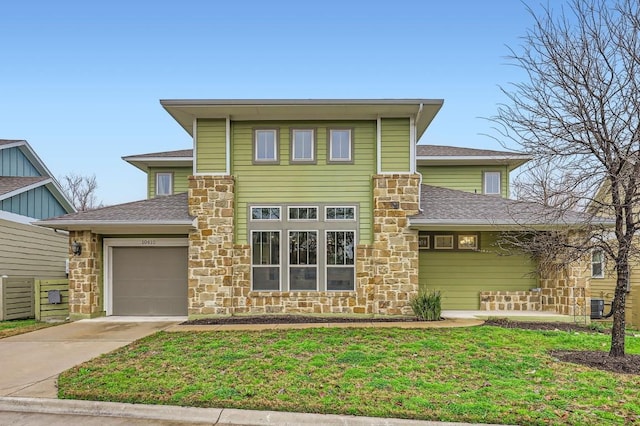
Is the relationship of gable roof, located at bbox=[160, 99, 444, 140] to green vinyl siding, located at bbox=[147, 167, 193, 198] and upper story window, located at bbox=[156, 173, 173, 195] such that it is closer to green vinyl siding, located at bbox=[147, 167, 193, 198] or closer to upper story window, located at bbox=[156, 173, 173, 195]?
green vinyl siding, located at bbox=[147, 167, 193, 198]

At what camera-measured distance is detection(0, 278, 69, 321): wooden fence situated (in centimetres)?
1160

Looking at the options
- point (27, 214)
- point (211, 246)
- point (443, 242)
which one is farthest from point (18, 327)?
point (443, 242)

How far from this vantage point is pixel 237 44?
17141 mm

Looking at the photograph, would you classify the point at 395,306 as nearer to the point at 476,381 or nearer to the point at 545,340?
the point at 545,340

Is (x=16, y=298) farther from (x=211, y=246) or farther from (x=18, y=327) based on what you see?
(x=211, y=246)

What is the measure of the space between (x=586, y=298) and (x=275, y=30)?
13529mm

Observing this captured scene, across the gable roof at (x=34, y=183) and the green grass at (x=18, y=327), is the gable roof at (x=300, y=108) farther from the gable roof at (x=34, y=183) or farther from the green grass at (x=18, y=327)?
the gable roof at (x=34, y=183)

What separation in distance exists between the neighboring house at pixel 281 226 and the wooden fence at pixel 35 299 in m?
1.09

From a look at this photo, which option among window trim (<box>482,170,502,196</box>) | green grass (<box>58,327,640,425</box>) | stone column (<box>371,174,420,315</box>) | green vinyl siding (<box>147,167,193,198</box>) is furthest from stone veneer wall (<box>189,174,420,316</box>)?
green vinyl siding (<box>147,167,193,198</box>)

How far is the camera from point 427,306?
10.6 m

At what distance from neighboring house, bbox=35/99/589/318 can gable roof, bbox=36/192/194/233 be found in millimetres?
46

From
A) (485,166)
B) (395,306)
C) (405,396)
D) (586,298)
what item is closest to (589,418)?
(405,396)

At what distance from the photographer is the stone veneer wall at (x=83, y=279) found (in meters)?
11.1

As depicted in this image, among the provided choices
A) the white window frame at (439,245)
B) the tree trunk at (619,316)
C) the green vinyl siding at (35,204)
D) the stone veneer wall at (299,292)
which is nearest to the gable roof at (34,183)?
the green vinyl siding at (35,204)
